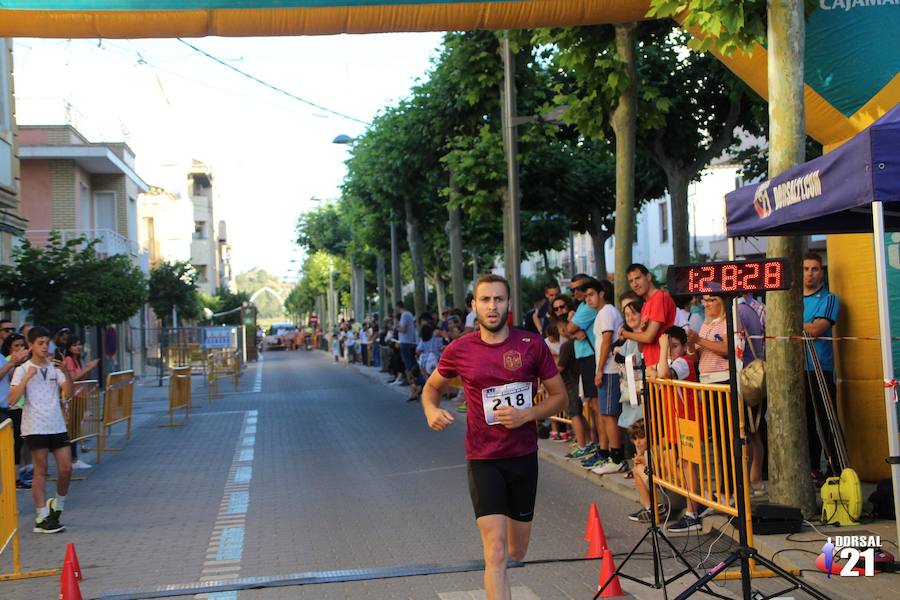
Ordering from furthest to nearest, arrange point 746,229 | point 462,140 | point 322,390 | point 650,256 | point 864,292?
1. point 650,256
2. point 322,390
3. point 462,140
4. point 864,292
5. point 746,229

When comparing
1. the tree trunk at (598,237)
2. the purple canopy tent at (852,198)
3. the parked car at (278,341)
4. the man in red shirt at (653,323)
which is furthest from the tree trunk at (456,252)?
the parked car at (278,341)

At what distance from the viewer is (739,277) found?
19.8ft

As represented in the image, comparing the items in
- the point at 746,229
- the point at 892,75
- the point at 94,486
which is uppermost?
the point at 892,75

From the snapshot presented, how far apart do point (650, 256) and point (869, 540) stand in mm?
41006

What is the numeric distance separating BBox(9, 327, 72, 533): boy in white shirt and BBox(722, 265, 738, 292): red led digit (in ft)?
22.1

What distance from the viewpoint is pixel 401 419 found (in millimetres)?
19953

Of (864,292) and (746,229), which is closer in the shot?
(746,229)

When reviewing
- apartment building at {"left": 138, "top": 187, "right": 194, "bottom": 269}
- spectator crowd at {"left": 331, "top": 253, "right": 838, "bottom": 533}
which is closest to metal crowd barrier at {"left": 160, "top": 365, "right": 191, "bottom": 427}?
spectator crowd at {"left": 331, "top": 253, "right": 838, "bottom": 533}

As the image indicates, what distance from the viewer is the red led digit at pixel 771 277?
6039 millimetres

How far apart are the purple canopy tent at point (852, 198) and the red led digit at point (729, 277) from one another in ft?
3.90

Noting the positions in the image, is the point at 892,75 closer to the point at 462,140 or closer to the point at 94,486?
the point at 94,486

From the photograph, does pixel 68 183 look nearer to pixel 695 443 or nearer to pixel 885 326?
pixel 695 443

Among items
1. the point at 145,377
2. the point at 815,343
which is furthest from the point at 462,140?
the point at 145,377

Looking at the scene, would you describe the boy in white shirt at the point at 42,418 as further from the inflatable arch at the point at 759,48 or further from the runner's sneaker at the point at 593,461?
the runner's sneaker at the point at 593,461
